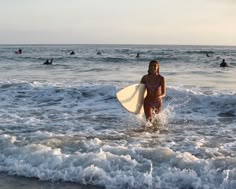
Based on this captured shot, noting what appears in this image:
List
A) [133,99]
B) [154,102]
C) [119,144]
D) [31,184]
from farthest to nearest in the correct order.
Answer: [133,99] → [154,102] → [119,144] → [31,184]

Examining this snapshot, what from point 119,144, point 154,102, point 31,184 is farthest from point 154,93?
point 31,184

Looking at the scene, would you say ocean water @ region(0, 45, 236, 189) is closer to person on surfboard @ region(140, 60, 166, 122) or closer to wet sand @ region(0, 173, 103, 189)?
wet sand @ region(0, 173, 103, 189)

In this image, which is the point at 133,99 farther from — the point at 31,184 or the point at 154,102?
the point at 31,184

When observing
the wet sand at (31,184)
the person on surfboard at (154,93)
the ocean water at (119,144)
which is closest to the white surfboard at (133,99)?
the ocean water at (119,144)

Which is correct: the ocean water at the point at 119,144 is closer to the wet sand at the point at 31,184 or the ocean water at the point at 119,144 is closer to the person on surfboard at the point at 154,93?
the wet sand at the point at 31,184

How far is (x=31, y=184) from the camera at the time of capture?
7145 mm

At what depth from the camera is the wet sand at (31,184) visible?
702 centimetres

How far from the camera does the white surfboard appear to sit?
38.3ft

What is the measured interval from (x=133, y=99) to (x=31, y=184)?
199 inches

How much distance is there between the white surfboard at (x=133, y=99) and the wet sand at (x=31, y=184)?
15.4 ft

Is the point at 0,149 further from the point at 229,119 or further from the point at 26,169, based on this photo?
the point at 229,119

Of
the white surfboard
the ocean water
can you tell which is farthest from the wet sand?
the white surfboard

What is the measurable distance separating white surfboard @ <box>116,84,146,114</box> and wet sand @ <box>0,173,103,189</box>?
15.4 feet

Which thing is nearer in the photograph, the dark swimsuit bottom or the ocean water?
the ocean water
